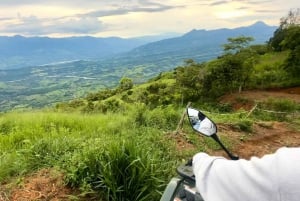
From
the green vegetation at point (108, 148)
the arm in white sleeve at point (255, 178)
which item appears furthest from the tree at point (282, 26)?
the arm in white sleeve at point (255, 178)

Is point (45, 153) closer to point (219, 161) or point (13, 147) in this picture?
point (13, 147)

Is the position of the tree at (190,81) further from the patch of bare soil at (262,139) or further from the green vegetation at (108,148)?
the patch of bare soil at (262,139)

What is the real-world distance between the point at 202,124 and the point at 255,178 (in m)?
0.74

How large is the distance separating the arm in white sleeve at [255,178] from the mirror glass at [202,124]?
A: 18.7 inches

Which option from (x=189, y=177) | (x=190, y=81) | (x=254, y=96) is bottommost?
(x=254, y=96)

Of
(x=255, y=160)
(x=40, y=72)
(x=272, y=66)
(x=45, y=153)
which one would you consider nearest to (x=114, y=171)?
(x=45, y=153)

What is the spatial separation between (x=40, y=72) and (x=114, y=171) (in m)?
185

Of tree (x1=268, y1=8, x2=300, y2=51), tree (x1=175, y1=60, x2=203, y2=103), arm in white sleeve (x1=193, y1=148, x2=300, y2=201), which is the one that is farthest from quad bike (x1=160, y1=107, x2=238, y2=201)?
tree (x1=268, y1=8, x2=300, y2=51)

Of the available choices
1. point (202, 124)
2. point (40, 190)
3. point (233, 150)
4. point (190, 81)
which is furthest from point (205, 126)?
point (190, 81)

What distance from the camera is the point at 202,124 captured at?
200cm

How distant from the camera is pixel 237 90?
2177cm

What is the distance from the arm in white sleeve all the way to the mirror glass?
48 cm

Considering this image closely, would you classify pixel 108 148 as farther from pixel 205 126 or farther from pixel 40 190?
pixel 205 126

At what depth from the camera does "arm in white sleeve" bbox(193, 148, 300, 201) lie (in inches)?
47.6
